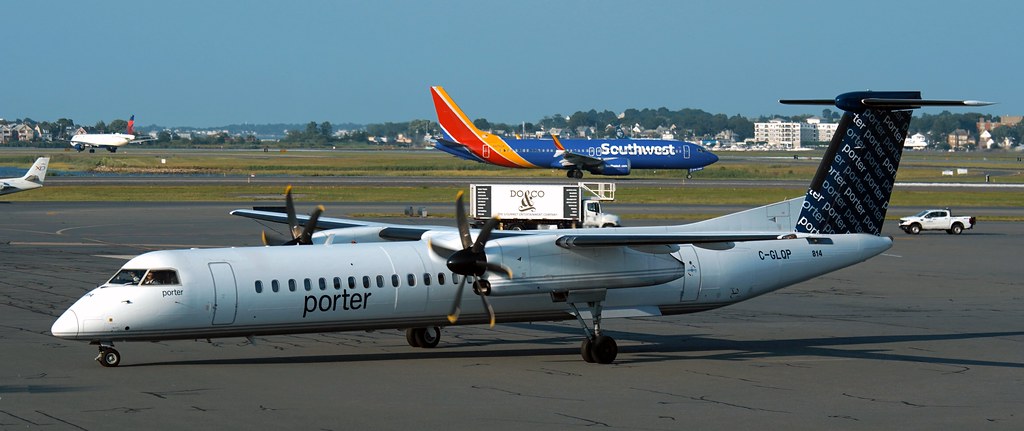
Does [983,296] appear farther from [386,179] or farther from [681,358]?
[386,179]

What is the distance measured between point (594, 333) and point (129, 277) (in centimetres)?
902

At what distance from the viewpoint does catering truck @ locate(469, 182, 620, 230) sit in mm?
57031

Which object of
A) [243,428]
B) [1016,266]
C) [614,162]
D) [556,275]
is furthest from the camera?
[614,162]

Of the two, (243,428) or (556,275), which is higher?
(556,275)

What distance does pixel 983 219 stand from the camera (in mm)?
67875

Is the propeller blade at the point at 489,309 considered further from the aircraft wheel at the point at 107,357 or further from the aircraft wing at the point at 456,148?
the aircraft wing at the point at 456,148

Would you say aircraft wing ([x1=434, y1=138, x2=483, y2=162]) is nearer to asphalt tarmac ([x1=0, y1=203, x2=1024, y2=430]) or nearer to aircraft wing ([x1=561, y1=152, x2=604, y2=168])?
aircraft wing ([x1=561, y1=152, x2=604, y2=168])

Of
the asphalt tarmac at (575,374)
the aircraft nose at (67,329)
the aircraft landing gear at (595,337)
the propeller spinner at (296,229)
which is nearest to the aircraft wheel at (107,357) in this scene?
the asphalt tarmac at (575,374)

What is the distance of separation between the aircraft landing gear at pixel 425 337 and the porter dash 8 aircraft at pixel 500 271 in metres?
0.03

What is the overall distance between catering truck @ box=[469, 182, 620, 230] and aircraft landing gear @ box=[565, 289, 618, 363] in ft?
107

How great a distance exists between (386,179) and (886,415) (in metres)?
95.2

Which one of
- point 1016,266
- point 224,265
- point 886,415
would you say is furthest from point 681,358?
point 1016,266

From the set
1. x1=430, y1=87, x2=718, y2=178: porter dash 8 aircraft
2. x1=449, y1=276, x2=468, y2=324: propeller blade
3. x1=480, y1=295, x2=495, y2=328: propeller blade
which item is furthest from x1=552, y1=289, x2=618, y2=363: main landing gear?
x1=430, y1=87, x2=718, y2=178: porter dash 8 aircraft

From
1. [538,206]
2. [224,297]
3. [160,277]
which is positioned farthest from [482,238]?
[538,206]
